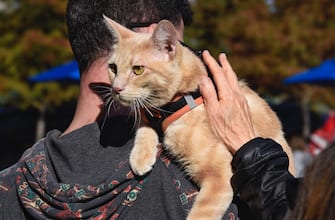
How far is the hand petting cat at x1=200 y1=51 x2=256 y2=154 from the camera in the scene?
2195mm

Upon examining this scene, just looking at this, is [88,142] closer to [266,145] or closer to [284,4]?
[266,145]

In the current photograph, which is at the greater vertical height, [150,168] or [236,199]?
[150,168]

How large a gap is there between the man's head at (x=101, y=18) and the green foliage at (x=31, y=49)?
8.90 meters

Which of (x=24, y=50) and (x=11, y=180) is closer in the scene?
(x=11, y=180)

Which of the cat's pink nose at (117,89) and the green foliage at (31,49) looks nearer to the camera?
the cat's pink nose at (117,89)

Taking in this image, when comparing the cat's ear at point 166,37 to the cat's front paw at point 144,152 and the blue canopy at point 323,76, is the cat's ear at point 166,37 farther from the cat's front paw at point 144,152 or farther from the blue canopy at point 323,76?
the blue canopy at point 323,76

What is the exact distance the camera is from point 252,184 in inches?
78.6

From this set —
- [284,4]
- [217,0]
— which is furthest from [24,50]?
[284,4]

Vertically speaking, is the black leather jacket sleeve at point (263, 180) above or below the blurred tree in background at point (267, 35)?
above

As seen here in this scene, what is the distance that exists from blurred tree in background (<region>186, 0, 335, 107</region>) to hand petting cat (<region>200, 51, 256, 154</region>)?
10.5 meters

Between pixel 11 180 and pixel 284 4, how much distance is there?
40.7 feet

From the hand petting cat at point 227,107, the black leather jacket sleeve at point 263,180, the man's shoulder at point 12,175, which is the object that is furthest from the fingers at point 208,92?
the man's shoulder at point 12,175

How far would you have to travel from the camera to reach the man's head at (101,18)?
7.75 ft

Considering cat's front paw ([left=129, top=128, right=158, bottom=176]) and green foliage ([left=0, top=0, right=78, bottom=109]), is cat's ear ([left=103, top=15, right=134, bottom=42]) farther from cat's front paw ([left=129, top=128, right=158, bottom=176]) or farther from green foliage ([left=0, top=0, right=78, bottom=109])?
green foliage ([left=0, top=0, right=78, bottom=109])
